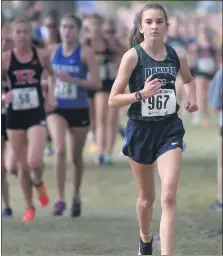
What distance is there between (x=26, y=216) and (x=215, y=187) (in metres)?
3.05

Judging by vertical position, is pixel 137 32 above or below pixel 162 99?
above

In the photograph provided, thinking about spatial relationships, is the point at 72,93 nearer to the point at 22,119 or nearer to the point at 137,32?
the point at 22,119

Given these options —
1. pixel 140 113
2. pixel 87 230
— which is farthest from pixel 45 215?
pixel 140 113

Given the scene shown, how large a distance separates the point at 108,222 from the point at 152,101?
9.46ft

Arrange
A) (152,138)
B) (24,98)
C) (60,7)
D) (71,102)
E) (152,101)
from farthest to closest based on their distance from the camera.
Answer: (60,7)
(71,102)
(24,98)
(152,138)
(152,101)

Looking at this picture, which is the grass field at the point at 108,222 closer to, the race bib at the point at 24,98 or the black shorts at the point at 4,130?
the black shorts at the point at 4,130

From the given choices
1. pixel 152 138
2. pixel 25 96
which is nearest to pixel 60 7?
pixel 25 96

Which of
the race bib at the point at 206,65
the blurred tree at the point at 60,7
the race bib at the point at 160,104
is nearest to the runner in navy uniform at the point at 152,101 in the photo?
the race bib at the point at 160,104

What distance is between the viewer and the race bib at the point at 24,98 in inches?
340

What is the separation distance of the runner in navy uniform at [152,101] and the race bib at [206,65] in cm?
1212

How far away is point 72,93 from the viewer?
30.4 feet

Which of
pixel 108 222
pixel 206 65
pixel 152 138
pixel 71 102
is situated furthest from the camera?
pixel 206 65

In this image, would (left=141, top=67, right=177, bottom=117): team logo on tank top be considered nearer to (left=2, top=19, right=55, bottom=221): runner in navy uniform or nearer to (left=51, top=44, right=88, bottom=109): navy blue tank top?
(left=2, top=19, right=55, bottom=221): runner in navy uniform

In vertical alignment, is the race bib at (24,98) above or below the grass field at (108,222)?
above
